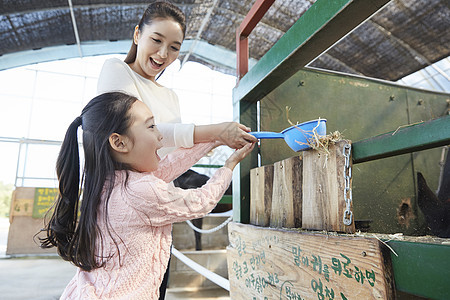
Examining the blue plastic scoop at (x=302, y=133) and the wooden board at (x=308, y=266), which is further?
the blue plastic scoop at (x=302, y=133)

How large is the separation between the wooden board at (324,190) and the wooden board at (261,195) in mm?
284

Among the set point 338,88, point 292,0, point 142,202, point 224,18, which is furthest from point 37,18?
point 142,202

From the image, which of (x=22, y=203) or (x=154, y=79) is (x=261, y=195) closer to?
(x=154, y=79)

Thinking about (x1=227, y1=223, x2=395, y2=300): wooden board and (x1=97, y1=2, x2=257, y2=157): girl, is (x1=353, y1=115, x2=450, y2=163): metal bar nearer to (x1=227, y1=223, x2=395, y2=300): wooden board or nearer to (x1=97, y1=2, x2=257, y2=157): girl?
(x1=227, y1=223, x2=395, y2=300): wooden board

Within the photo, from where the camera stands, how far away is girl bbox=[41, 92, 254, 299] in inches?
34.6

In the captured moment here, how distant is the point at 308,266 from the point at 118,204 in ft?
2.02

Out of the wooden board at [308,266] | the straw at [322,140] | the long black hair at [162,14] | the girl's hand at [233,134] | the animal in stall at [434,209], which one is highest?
the long black hair at [162,14]

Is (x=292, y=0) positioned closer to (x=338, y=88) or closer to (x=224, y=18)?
(x=224, y=18)

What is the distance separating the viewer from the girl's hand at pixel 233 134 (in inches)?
43.3

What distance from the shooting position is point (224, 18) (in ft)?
23.0

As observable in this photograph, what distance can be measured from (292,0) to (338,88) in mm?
4609

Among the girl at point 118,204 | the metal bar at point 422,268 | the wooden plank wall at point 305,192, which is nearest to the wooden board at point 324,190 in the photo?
the wooden plank wall at point 305,192

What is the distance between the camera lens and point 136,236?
910 millimetres

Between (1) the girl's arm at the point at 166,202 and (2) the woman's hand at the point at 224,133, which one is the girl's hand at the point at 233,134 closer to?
(2) the woman's hand at the point at 224,133
